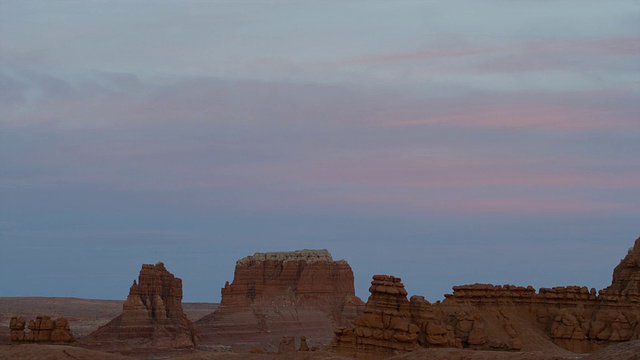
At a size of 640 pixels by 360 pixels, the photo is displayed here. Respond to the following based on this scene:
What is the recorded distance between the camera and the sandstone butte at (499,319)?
43.8m

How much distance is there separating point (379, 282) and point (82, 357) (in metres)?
12.8

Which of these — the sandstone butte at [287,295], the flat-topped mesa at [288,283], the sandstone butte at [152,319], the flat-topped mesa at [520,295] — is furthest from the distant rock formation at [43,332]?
the flat-topped mesa at [288,283]

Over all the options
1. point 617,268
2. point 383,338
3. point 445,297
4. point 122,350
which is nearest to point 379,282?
point 383,338

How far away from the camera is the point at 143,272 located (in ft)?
321

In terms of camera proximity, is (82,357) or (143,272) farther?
(143,272)

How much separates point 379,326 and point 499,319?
39.5 ft

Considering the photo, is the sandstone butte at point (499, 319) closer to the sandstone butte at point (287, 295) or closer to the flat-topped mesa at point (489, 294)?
the flat-topped mesa at point (489, 294)

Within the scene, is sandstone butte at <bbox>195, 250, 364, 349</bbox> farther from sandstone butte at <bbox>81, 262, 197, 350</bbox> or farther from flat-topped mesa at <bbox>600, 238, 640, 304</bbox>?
flat-topped mesa at <bbox>600, 238, 640, 304</bbox>

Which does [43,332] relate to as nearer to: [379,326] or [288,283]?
[379,326]

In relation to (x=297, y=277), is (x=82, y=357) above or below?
below

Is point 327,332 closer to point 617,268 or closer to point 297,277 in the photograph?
point 297,277

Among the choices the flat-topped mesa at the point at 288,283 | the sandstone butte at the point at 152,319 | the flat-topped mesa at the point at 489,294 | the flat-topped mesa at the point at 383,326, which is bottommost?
the flat-topped mesa at the point at 383,326

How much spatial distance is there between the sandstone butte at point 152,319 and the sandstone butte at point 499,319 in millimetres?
43709

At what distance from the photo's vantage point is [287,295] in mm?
112125
